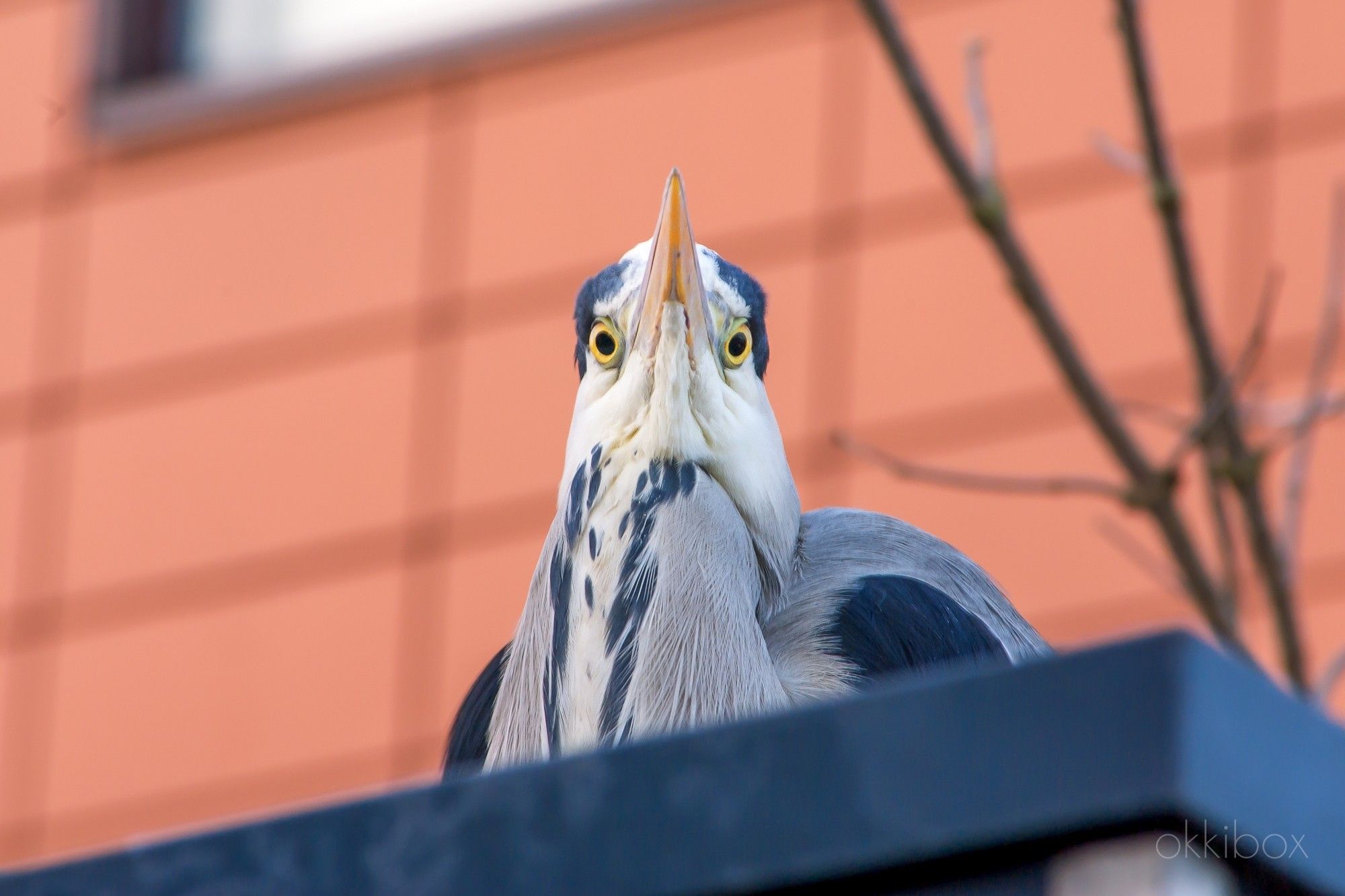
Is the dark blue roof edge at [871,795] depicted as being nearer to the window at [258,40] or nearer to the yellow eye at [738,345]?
the yellow eye at [738,345]

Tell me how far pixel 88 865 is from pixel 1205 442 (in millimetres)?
2102

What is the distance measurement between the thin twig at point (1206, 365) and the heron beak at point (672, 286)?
655mm

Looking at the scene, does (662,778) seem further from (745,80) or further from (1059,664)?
(745,80)

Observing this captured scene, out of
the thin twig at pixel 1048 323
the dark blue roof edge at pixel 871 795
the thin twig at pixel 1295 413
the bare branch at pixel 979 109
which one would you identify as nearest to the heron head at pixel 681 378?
the thin twig at pixel 1048 323

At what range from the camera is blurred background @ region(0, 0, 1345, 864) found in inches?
256

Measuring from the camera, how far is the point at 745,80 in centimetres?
711

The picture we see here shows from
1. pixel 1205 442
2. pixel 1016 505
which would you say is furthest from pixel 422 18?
pixel 1205 442

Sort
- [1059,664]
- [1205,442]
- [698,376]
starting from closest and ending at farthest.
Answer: [1059,664]
[698,376]
[1205,442]

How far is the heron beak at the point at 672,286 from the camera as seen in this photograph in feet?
9.56

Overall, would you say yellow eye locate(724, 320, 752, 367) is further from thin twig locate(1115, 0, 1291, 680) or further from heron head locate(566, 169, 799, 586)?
thin twig locate(1115, 0, 1291, 680)

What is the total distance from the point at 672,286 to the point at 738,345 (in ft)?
0.58

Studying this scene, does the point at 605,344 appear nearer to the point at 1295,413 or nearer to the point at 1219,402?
the point at 1219,402

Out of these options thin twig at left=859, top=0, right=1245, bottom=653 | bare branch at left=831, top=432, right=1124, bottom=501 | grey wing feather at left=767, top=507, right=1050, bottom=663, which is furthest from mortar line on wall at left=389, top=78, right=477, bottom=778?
thin twig at left=859, top=0, right=1245, bottom=653

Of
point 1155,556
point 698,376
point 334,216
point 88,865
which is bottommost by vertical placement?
point 88,865
